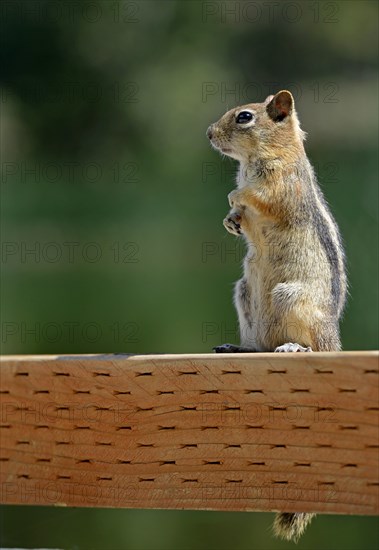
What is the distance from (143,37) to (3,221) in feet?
3.56

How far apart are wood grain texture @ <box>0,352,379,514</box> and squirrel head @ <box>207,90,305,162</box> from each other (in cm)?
64

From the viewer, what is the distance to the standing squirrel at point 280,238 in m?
1.18

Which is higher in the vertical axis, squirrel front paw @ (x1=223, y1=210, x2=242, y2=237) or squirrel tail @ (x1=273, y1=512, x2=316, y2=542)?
squirrel front paw @ (x1=223, y1=210, x2=242, y2=237)

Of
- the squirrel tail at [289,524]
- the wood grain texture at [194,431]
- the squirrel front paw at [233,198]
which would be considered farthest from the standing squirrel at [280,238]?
the wood grain texture at [194,431]

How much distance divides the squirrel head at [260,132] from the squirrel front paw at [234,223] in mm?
148

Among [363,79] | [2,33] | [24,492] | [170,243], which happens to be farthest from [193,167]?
[24,492]

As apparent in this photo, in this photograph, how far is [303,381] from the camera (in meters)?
0.73

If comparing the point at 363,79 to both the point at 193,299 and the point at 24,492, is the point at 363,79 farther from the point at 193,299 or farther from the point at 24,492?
the point at 24,492

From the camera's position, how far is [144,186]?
3.38 meters

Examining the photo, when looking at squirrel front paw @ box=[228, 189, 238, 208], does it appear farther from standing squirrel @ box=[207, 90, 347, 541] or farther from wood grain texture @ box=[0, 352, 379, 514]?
wood grain texture @ box=[0, 352, 379, 514]

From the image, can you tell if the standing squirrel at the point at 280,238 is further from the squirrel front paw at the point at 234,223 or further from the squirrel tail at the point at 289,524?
the squirrel tail at the point at 289,524

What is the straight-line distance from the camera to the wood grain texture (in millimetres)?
724

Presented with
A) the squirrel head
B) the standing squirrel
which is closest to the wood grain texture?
the standing squirrel

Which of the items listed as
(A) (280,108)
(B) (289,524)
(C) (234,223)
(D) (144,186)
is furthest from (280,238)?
(D) (144,186)
